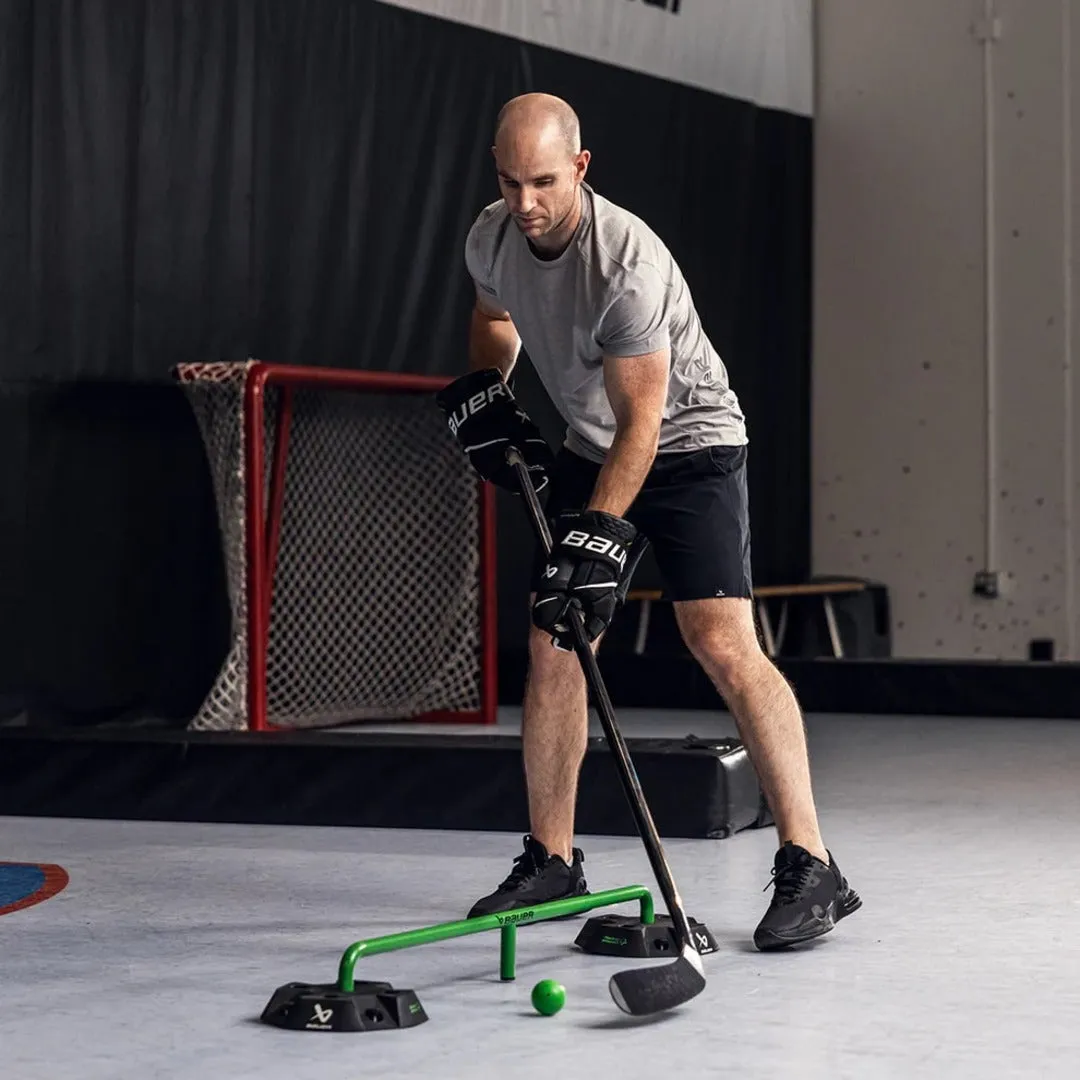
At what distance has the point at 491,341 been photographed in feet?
11.3

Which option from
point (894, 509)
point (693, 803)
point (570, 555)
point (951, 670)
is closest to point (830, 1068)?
point (570, 555)

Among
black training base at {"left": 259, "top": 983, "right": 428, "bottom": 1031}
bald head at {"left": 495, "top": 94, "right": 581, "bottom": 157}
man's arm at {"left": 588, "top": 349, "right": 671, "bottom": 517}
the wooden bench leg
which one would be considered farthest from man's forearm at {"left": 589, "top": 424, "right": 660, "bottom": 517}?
the wooden bench leg

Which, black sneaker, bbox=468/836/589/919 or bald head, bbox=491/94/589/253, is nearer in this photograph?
bald head, bbox=491/94/589/253

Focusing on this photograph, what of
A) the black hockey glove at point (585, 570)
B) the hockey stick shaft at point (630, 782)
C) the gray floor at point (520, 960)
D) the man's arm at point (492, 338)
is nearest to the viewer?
the gray floor at point (520, 960)

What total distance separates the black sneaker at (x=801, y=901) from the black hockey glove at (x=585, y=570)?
53 centimetres

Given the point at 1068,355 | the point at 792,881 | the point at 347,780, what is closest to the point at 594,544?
the point at 792,881

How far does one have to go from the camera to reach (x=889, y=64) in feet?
30.8

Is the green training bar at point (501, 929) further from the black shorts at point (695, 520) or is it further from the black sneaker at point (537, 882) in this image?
the black shorts at point (695, 520)

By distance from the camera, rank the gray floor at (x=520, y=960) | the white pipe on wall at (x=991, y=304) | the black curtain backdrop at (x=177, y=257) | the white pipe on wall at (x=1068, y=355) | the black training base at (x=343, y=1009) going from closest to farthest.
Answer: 1. the gray floor at (x=520, y=960)
2. the black training base at (x=343, y=1009)
3. the black curtain backdrop at (x=177, y=257)
4. the white pipe on wall at (x=1068, y=355)
5. the white pipe on wall at (x=991, y=304)

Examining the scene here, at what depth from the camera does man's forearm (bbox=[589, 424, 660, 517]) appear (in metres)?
3.01

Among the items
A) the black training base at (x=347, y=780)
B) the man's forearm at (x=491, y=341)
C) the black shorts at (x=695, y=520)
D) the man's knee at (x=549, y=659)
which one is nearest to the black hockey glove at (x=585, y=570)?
the black shorts at (x=695, y=520)

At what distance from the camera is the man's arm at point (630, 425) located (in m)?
3.02

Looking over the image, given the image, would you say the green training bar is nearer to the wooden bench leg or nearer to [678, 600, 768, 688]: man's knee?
[678, 600, 768, 688]: man's knee

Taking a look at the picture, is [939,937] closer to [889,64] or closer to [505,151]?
[505,151]
